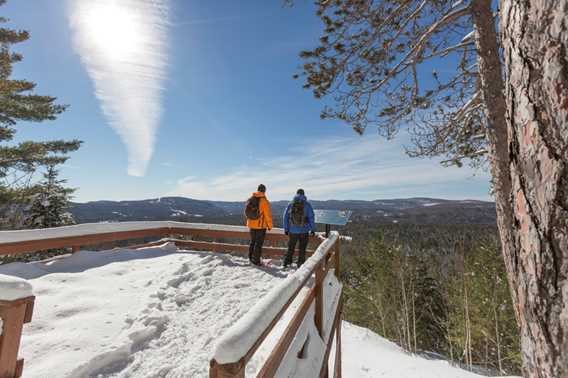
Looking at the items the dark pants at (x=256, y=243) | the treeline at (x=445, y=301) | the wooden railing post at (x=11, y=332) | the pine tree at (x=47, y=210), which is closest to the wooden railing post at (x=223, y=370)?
the wooden railing post at (x=11, y=332)

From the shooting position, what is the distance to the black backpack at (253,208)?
627cm

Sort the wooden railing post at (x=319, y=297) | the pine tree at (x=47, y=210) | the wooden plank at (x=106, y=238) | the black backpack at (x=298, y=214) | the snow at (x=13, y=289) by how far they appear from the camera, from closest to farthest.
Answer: the snow at (x=13, y=289) < the wooden railing post at (x=319, y=297) < the wooden plank at (x=106, y=238) < the black backpack at (x=298, y=214) < the pine tree at (x=47, y=210)

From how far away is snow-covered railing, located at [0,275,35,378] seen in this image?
1.25 metres

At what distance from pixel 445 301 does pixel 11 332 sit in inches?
1102

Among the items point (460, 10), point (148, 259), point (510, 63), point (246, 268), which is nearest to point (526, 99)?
point (510, 63)

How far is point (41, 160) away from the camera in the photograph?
1387 cm

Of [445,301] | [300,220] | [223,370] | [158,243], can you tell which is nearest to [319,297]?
[223,370]

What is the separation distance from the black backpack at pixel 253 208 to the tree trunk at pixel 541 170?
555 cm

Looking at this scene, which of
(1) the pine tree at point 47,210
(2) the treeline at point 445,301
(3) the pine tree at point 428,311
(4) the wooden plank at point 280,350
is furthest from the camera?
(3) the pine tree at point 428,311

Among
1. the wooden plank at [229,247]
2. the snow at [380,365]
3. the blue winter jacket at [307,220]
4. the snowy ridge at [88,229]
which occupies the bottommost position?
the snow at [380,365]

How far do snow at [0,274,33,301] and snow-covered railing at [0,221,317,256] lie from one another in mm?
4413

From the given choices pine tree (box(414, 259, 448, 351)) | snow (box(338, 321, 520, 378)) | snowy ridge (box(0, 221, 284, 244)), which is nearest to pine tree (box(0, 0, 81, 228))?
snowy ridge (box(0, 221, 284, 244))

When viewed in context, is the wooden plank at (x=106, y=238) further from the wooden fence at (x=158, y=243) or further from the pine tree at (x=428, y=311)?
the pine tree at (x=428, y=311)

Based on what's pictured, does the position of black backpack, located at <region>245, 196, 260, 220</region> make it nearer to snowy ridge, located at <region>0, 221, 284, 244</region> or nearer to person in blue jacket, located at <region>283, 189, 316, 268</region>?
person in blue jacket, located at <region>283, 189, 316, 268</region>
